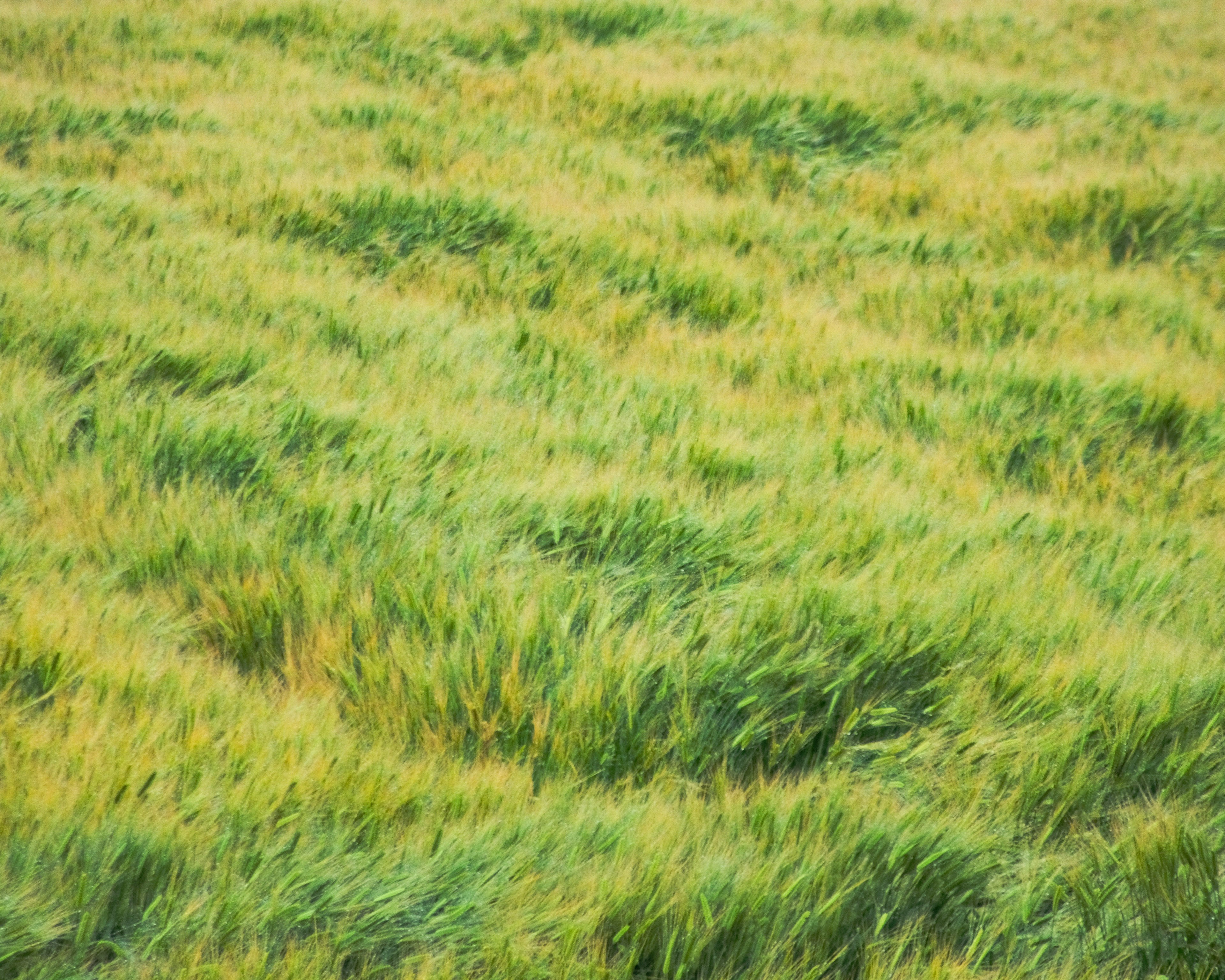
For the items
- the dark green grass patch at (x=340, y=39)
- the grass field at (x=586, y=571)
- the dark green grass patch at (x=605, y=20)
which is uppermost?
the dark green grass patch at (x=605, y=20)

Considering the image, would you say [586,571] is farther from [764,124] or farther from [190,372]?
[764,124]

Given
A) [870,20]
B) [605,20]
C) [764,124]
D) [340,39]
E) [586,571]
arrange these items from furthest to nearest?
[870,20]
[605,20]
[340,39]
[764,124]
[586,571]

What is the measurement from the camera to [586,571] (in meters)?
2.29

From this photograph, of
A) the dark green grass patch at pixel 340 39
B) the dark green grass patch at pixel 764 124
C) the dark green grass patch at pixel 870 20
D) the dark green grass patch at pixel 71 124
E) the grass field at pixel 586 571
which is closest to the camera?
the grass field at pixel 586 571

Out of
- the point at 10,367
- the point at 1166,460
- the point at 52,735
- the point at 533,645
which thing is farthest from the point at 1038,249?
the point at 52,735

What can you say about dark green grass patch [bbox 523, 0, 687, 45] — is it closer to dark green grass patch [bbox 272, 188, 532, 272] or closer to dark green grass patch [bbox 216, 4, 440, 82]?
dark green grass patch [bbox 216, 4, 440, 82]

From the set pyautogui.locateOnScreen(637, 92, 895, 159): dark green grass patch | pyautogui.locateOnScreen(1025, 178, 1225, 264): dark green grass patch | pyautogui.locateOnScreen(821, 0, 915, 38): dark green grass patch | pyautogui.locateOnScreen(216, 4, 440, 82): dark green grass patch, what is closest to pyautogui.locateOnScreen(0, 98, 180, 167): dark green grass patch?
pyautogui.locateOnScreen(216, 4, 440, 82): dark green grass patch

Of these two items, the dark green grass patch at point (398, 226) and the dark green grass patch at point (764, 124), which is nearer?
the dark green grass patch at point (398, 226)

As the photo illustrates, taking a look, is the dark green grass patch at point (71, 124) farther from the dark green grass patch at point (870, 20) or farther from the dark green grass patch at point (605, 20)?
the dark green grass patch at point (870, 20)

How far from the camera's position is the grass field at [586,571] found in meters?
1.47

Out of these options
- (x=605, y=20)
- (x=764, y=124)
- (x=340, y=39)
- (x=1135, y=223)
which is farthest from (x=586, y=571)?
(x=605, y=20)

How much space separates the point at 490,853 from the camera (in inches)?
59.6

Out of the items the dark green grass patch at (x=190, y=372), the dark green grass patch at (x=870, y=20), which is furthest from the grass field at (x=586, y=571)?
the dark green grass patch at (x=870, y=20)

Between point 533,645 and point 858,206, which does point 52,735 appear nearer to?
point 533,645
